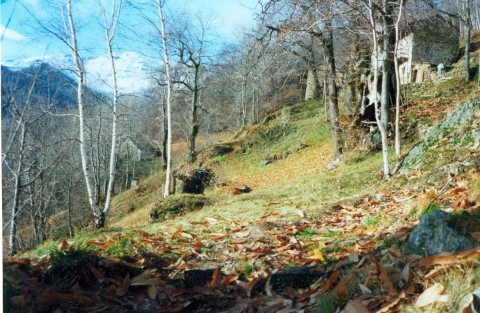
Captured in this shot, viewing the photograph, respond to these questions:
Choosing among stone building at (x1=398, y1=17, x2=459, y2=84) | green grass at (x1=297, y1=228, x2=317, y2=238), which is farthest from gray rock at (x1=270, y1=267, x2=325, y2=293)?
stone building at (x1=398, y1=17, x2=459, y2=84)

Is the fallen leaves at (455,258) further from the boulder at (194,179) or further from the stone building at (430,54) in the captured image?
the stone building at (430,54)

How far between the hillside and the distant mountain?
1.32 m

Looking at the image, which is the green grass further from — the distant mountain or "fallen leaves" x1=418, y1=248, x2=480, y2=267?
the distant mountain

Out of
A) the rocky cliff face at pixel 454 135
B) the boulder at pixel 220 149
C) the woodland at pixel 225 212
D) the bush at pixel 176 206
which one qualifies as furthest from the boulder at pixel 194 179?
the rocky cliff face at pixel 454 135

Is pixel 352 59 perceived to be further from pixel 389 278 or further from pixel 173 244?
pixel 389 278

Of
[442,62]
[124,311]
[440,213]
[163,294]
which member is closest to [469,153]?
[440,213]

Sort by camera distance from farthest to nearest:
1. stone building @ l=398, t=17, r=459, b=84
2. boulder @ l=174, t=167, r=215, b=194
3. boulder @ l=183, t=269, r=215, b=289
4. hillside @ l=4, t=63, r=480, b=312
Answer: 1. stone building @ l=398, t=17, r=459, b=84
2. boulder @ l=174, t=167, r=215, b=194
3. boulder @ l=183, t=269, r=215, b=289
4. hillside @ l=4, t=63, r=480, b=312

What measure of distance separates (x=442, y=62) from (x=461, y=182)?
24.1 m

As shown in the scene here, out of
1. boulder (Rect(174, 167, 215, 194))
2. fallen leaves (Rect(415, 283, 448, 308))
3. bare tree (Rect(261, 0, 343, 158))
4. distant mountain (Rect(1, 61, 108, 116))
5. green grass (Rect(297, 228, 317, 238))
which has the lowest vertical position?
boulder (Rect(174, 167, 215, 194))

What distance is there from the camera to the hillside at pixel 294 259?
95.6 inches

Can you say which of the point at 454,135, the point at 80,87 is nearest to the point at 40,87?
the point at 80,87

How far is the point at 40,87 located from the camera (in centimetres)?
404

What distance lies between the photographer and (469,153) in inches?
233

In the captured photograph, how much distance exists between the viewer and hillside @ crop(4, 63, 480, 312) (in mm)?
2428
